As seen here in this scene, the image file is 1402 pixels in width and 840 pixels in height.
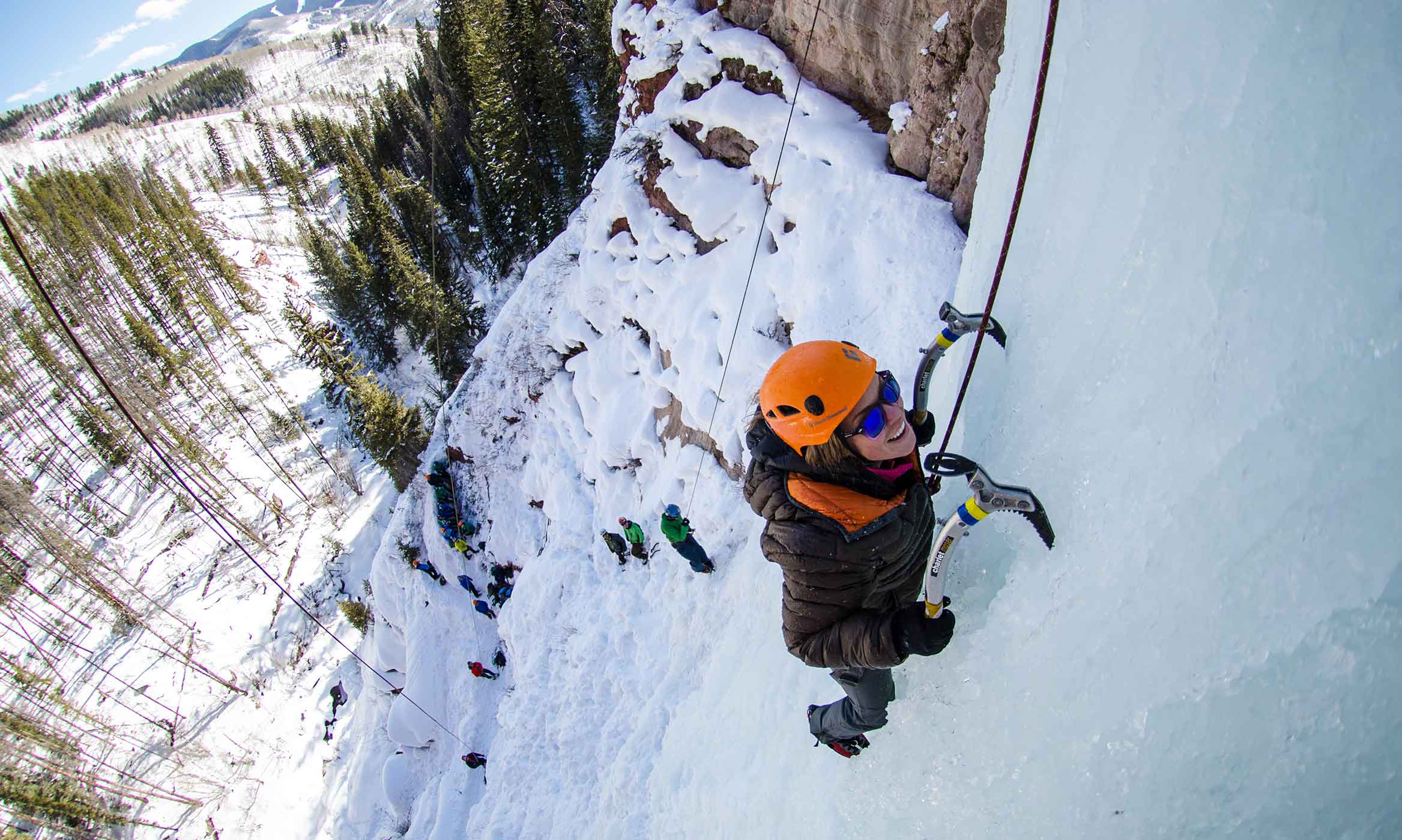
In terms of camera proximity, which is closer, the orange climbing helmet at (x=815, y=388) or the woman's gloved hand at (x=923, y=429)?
the orange climbing helmet at (x=815, y=388)

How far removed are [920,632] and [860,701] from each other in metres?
0.76

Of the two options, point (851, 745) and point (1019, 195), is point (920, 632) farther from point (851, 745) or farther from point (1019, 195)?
point (1019, 195)

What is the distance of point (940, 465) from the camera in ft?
9.05

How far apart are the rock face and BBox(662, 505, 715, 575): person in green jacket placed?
458cm

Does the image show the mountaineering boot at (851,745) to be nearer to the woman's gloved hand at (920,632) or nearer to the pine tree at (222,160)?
the woman's gloved hand at (920,632)

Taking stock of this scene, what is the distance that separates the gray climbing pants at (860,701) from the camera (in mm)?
2932

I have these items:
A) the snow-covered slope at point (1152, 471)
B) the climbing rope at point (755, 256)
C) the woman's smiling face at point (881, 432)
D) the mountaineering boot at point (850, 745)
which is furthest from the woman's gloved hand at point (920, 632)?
the climbing rope at point (755, 256)

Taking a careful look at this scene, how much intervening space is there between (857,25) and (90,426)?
5650cm

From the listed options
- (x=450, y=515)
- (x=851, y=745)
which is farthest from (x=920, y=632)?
(x=450, y=515)

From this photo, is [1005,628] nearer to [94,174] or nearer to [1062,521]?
[1062,521]

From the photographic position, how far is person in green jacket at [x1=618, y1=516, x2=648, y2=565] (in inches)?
364

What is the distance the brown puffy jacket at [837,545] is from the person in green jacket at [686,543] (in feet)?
15.7

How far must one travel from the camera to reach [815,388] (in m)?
2.38

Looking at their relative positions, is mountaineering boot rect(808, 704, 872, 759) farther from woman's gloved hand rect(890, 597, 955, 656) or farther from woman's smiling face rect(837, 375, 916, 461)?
woman's smiling face rect(837, 375, 916, 461)
